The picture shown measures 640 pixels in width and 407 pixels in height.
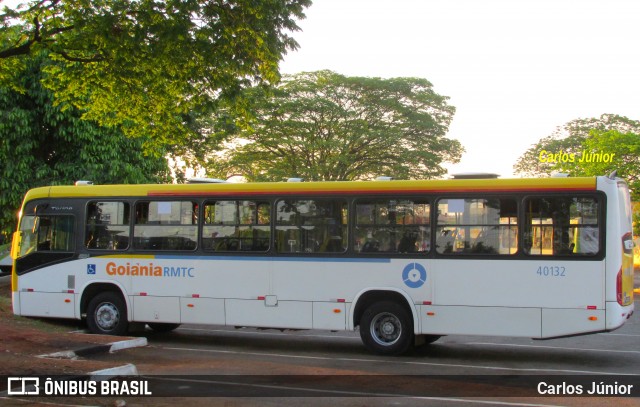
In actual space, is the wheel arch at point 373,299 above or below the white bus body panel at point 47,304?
above

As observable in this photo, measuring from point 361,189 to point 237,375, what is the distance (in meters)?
4.01

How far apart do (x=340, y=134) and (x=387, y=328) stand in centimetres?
2934

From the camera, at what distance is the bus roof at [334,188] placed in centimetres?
1170

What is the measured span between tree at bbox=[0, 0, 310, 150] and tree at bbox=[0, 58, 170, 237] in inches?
328

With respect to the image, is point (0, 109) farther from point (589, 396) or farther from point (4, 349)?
point (589, 396)

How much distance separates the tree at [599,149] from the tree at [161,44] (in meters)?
32.6

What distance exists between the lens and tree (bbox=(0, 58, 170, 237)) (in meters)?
22.8

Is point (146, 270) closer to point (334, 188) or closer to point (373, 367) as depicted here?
point (334, 188)

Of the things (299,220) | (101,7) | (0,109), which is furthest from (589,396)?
(0,109)

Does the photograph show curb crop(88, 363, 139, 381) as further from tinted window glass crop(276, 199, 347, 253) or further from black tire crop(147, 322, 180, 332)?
black tire crop(147, 322, 180, 332)

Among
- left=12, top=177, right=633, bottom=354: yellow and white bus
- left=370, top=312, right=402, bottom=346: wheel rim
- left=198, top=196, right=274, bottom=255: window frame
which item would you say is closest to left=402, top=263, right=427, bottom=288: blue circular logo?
left=12, top=177, right=633, bottom=354: yellow and white bus

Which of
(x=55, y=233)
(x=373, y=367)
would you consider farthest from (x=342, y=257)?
(x=55, y=233)

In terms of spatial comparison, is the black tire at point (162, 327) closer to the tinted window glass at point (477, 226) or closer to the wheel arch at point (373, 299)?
the wheel arch at point (373, 299)

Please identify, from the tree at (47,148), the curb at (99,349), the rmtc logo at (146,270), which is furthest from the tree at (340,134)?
the curb at (99,349)
